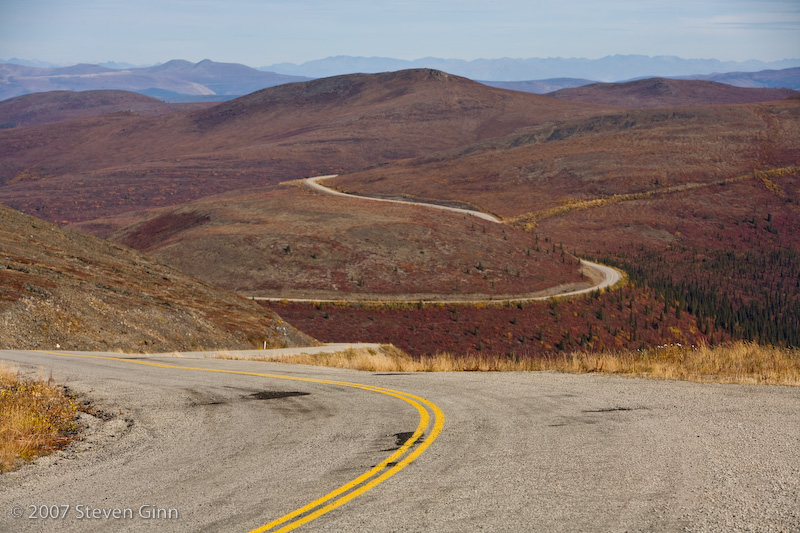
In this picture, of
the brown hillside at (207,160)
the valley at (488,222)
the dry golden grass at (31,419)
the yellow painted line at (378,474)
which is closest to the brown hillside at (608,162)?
the valley at (488,222)

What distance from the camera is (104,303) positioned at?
28625 mm

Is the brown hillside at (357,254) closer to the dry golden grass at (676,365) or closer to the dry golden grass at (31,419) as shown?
the dry golden grass at (676,365)

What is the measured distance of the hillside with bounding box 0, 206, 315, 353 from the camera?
24856 millimetres

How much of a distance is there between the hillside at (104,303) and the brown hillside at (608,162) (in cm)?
6775

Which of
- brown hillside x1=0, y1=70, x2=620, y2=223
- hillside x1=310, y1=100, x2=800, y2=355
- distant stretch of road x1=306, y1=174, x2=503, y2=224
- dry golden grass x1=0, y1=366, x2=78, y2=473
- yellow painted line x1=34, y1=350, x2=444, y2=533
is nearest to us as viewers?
yellow painted line x1=34, y1=350, x2=444, y2=533

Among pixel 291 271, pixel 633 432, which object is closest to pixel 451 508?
pixel 633 432

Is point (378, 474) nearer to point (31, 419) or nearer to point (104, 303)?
point (31, 419)

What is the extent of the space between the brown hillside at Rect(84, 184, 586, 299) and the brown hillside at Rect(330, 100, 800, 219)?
1110 inches

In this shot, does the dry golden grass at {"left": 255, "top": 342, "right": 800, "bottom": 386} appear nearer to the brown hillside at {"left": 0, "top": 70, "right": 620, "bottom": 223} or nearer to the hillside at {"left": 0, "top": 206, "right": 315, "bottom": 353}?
the hillside at {"left": 0, "top": 206, "right": 315, "bottom": 353}

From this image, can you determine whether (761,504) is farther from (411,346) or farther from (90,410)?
(411,346)

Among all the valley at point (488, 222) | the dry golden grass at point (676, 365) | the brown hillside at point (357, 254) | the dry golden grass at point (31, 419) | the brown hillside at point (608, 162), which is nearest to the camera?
the dry golden grass at point (31, 419)

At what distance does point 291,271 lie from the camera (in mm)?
61188

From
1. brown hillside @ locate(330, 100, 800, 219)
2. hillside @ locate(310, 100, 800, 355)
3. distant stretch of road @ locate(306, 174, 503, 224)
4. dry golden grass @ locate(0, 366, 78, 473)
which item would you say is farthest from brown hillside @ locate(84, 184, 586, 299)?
dry golden grass @ locate(0, 366, 78, 473)

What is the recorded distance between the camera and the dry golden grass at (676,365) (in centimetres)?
1344
